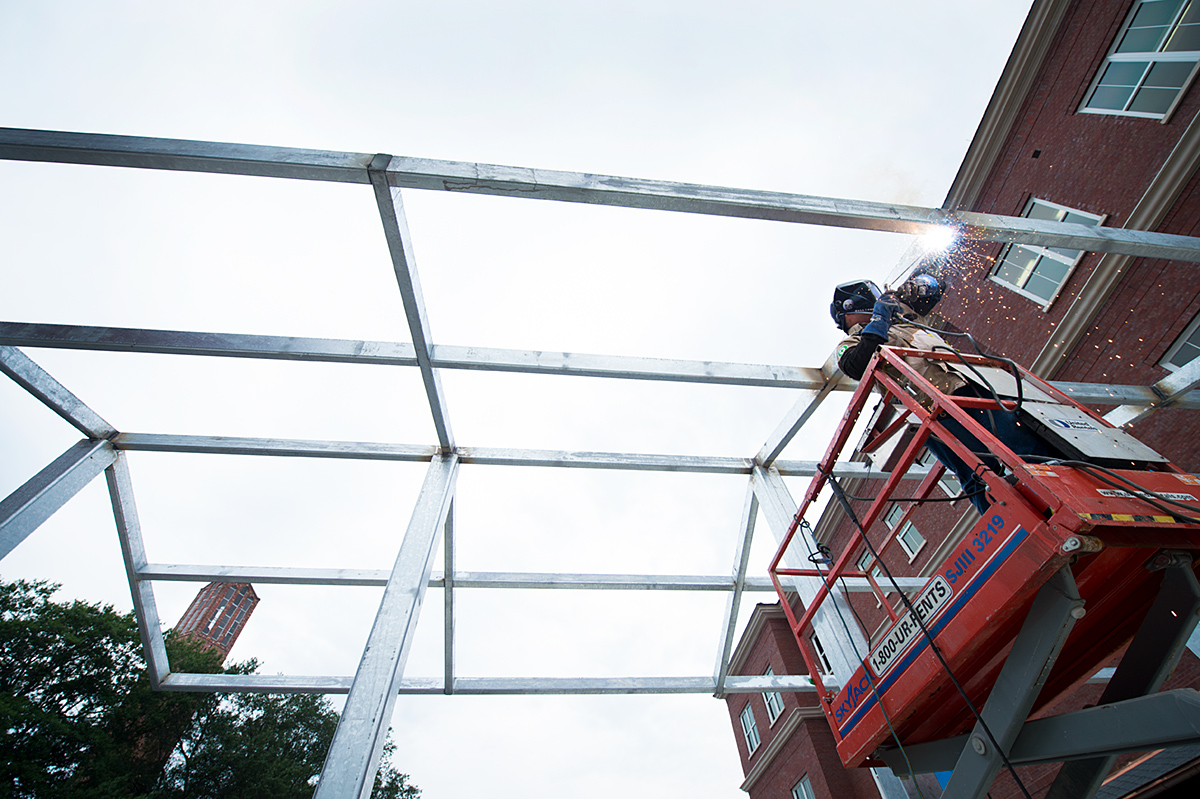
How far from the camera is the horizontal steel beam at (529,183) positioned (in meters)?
3.00

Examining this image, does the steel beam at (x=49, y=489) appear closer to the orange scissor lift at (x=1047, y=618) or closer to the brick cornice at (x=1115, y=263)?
the orange scissor lift at (x=1047, y=618)

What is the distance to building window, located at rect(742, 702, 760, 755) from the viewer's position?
788 inches

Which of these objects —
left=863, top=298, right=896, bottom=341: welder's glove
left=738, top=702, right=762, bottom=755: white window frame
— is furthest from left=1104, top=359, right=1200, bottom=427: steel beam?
left=738, top=702, right=762, bottom=755: white window frame

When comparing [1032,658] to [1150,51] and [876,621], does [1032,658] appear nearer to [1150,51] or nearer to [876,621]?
[1150,51]

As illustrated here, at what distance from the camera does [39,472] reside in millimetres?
5078

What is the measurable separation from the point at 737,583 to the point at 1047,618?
474cm

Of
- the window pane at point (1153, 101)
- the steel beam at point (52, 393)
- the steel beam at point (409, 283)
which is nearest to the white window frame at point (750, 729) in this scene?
the steel beam at point (409, 283)

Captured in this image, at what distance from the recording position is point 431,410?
525cm

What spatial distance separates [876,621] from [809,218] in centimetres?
1596

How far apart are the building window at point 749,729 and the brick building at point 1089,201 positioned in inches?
375

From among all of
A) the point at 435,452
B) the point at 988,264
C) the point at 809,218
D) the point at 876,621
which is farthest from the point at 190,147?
the point at 876,621

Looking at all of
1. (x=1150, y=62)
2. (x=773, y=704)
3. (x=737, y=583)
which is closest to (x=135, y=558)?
(x=737, y=583)

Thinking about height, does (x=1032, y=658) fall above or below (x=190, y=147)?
below

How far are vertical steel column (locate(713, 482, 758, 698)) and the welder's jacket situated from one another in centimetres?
243
